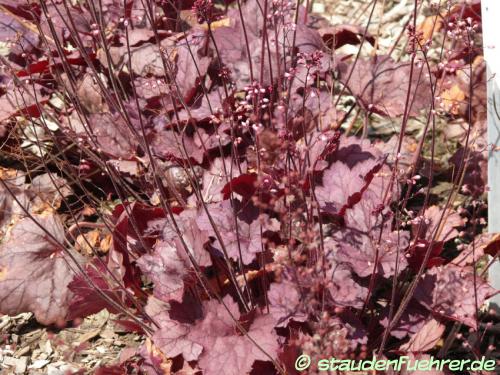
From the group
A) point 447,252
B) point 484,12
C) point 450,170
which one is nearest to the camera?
point 484,12

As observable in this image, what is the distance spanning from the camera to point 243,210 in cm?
212

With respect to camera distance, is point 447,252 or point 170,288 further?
point 447,252

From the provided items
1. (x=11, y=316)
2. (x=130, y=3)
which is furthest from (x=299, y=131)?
(x=11, y=316)

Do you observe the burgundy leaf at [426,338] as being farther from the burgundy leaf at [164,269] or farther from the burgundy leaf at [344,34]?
the burgundy leaf at [344,34]

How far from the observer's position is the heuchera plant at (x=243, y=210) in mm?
1868

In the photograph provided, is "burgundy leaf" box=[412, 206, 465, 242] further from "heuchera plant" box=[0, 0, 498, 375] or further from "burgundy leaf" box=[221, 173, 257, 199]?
"burgundy leaf" box=[221, 173, 257, 199]

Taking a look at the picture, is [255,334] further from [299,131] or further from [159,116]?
[159,116]

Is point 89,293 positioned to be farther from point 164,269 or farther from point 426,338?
point 426,338

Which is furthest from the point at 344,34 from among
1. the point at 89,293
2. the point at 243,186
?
the point at 89,293

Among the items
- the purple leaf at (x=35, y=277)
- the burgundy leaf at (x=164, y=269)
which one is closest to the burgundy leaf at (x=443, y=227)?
the burgundy leaf at (x=164, y=269)

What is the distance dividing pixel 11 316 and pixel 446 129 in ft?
6.01

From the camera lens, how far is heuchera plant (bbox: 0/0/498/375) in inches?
73.5

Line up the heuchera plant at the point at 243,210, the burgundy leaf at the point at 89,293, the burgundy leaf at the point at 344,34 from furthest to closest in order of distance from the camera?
the burgundy leaf at the point at 344,34 → the burgundy leaf at the point at 89,293 → the heuchera plant at the point at 243,210

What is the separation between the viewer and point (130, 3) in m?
2.57
